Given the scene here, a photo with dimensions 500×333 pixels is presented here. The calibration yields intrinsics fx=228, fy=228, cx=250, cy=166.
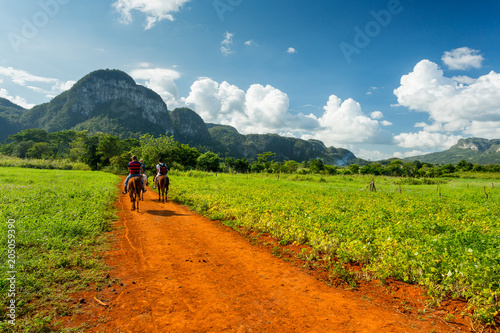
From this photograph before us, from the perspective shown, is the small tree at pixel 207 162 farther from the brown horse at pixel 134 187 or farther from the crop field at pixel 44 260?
the crop field at pixel 44 260

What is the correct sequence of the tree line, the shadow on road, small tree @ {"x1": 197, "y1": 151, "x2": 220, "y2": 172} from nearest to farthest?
1. the shadow on road
2. the tree line
3. small tree @ {"x1": 197, "y1": 151, "x2": 220, "y2": 172}

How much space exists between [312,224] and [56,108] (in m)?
258

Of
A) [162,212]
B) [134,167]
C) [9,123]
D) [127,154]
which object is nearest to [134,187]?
[134,167]

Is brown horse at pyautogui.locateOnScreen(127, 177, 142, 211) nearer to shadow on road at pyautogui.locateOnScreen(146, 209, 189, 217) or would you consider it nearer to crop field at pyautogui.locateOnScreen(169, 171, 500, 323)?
shadow on road at pyautogui.locateOnScreen(146, 209, 189, 217)

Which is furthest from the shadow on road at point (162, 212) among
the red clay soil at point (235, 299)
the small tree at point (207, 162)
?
the small tree at point (207, 162)

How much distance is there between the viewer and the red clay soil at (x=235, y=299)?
391 centimetres

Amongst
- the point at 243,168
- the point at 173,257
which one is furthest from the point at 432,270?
the point at 243,168

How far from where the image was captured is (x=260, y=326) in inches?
153

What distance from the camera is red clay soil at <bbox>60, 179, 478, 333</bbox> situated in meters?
3.91

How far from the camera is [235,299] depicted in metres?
4.70

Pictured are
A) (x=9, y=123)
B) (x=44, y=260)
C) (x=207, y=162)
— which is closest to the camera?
(x=44, y=260)

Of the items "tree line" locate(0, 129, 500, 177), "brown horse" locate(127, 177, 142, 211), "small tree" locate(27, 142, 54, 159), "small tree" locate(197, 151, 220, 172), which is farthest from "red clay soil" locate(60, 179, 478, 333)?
"small tree" locate(27, 142, 54, 159)

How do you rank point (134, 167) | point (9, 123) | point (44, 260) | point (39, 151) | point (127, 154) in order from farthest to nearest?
point (9, 123) → point (39, 151) → point (127, 154) → point (134, 167) → point (44, 260)

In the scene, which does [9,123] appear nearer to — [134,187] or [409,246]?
[134,187]
